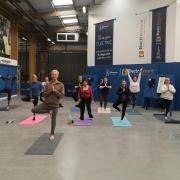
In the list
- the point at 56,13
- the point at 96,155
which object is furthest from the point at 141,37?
the point at 96,155

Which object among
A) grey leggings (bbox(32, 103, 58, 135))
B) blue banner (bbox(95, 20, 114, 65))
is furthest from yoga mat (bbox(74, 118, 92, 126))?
blue banner (bbox(95, 20, 114, 65))

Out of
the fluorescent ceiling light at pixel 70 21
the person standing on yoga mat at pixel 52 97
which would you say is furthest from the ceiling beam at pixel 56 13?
the person standing on yoga mat at pixel 52 97

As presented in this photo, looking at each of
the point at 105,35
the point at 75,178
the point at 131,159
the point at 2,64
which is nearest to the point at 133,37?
the point at 105,35

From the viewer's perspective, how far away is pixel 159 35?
16109 millimetres

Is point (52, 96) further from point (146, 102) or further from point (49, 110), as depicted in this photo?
point (146, 102)

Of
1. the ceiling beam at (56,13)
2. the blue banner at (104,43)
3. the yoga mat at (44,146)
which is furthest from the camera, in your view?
the ceiling beam at (56,13)

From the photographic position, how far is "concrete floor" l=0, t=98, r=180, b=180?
4922mm

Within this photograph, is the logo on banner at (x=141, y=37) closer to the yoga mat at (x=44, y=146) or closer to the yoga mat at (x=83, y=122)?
the yoga mat at (x=83, y=122)

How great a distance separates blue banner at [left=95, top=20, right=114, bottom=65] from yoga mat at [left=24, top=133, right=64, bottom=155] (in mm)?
11905

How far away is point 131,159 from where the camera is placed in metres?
5.84

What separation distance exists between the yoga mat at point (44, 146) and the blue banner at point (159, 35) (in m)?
9.23

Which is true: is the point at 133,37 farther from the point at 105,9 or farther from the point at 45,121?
the point at 45,121

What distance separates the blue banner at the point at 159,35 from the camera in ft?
52.1

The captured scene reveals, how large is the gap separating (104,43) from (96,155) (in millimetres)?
14260
